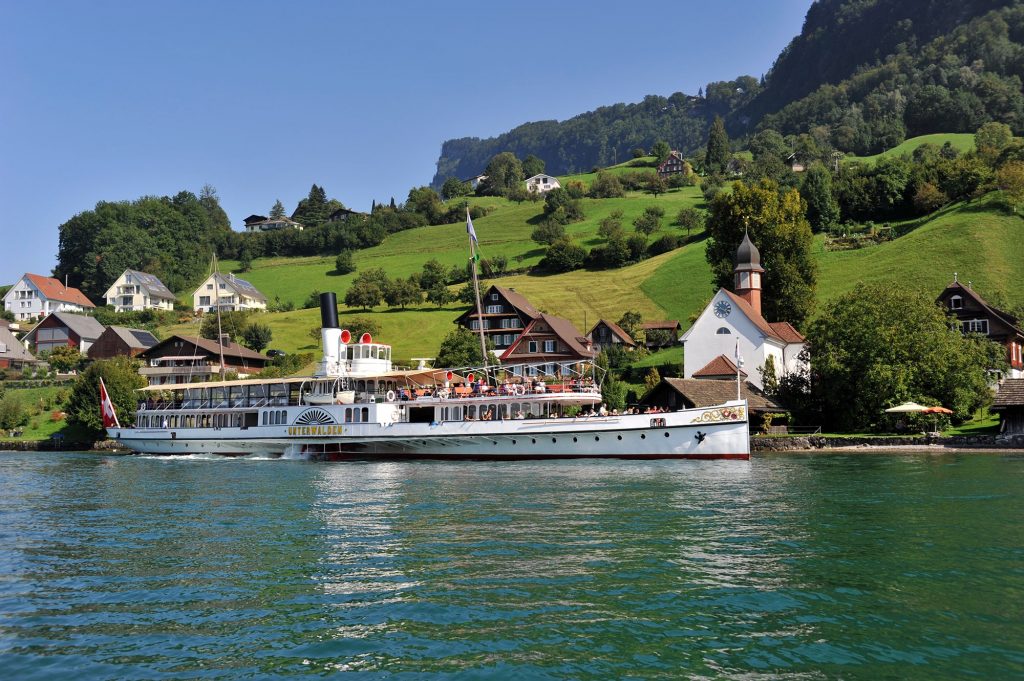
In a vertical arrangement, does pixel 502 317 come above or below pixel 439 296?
below

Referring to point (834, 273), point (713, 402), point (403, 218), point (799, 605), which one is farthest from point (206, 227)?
point (799, 605)

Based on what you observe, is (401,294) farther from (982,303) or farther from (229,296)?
(982,303)

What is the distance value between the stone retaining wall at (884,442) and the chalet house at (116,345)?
256 feet

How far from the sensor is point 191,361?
91438 millimetres

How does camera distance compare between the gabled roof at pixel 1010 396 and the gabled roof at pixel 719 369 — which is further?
the gabled roof at pixel 719 369

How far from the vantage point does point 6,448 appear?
6988 centimetres

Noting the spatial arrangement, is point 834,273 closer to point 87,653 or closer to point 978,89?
point 87,653

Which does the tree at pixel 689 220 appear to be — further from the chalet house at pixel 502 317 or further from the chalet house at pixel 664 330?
the chalet house at pixel 502 317

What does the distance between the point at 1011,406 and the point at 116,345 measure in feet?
311

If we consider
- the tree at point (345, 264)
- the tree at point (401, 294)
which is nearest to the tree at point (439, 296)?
the tree at point (401, 294)

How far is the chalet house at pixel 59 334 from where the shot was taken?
385 feet

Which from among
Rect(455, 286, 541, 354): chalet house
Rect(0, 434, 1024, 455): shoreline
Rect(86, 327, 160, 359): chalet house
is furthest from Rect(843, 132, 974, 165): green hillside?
Rect(86, 327, 160, 359): chalet house

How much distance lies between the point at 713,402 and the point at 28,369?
8157 centimetres

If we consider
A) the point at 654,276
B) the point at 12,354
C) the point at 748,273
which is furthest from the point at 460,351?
the point at 12,354
